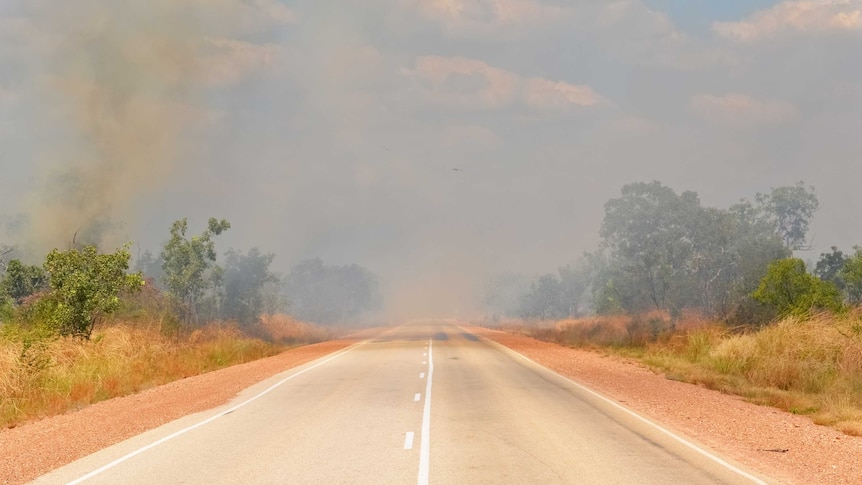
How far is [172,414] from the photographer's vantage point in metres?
16.3

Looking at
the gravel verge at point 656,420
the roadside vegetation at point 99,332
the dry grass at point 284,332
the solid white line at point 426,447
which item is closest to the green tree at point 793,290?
the gravel verge at point 656,420

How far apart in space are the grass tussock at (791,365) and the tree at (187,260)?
28355 mm

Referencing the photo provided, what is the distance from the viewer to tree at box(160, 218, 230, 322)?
45.4 m

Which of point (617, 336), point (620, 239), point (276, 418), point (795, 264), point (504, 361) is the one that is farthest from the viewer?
point (620, 239)

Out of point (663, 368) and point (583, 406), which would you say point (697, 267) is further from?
point (583, 406)

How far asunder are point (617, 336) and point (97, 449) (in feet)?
115

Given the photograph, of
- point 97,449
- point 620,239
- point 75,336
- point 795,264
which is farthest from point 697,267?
point 97,449

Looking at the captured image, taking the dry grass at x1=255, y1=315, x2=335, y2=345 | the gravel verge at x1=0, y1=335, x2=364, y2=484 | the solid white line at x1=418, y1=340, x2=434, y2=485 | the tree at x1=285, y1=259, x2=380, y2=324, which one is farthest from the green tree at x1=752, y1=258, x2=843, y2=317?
the tree at x1=285, y1=259, x2=380, y2=324

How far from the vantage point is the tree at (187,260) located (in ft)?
149

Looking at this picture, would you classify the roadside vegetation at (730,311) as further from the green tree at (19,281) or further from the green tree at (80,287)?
the green tree at (19,281)

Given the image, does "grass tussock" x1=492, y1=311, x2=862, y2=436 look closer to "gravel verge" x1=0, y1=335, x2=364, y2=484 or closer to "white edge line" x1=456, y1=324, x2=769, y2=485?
"white edge line" x1=456, y1=324, x2=769, y2=485

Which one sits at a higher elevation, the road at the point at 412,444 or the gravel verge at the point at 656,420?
the road at the point at 412,444

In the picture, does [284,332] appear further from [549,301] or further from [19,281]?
[549,301]

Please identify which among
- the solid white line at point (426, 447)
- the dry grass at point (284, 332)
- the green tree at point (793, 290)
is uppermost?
the green tree at point (793, 290)
